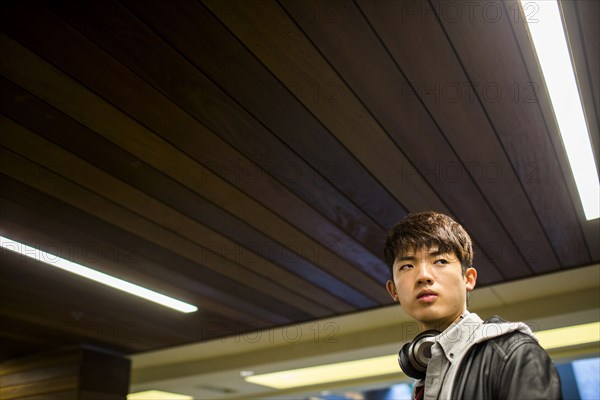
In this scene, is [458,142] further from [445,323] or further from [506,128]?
[445,323]

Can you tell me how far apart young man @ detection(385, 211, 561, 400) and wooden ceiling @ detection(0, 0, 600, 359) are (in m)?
0.83

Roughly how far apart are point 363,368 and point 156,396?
255 cm

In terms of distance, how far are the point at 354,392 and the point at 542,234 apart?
3216 mm

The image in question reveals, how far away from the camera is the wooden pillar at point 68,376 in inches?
184

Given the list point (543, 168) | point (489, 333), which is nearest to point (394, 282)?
point (489, 333)

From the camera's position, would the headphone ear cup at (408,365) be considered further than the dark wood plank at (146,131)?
No

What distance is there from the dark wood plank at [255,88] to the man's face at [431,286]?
100cm

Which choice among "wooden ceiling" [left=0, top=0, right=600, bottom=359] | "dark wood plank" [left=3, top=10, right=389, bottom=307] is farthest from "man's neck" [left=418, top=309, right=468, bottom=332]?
"dark wood plank" [left=3, top=10, right=389, bottom=307]

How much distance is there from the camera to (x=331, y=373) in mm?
5785

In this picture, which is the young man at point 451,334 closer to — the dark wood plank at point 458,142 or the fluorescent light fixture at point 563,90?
the dark wood plank at point 458,142

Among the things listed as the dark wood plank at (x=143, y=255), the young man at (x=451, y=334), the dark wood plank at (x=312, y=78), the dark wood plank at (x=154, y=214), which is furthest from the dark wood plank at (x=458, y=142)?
the dark wood plank at (x=143, y=255)

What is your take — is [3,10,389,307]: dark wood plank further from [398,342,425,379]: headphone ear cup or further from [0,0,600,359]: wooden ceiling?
[398,342,425,379]: headphone ear cup

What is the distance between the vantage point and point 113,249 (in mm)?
3230

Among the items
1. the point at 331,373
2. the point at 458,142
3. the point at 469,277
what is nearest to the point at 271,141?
the point at 458,142
